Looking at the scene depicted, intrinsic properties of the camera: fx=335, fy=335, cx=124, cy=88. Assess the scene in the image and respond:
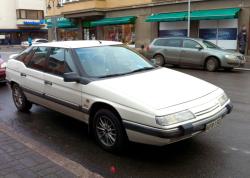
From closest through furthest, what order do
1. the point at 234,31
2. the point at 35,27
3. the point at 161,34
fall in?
the point at 234,31 < the point at 161,34 < the point at 35,27

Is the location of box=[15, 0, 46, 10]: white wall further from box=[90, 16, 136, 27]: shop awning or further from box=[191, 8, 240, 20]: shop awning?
box=[191, 8, 240, 20]: shop awning

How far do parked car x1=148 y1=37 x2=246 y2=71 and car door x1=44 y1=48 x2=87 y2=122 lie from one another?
977 centimetres

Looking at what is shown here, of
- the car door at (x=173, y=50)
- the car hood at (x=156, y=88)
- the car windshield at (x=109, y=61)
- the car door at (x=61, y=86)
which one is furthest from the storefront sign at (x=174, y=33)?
the car hood at (x=156, y=88)

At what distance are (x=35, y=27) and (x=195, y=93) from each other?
2408 inches

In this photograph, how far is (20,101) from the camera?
277 inches

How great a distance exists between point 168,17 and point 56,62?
19268 millimetres

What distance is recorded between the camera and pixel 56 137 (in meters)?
5.40

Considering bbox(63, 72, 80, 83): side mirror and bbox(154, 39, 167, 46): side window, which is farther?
bbox(154, 39, 167, 46): side window

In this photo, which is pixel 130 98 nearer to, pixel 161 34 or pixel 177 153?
pixel 177 153

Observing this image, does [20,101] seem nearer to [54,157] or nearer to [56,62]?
[56,62]

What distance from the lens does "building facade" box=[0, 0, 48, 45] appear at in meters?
59.1

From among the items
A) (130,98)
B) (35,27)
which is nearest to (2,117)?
(130,98)

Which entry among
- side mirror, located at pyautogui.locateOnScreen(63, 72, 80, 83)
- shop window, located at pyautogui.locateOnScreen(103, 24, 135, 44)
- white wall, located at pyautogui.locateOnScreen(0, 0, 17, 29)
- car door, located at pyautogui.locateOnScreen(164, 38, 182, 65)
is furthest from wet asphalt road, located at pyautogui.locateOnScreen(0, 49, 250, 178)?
white wall, located at pyautogui.locateOnScreen(0, 0, 17, 29)

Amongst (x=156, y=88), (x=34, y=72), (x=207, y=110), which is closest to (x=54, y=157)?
(x=156, y=88)
